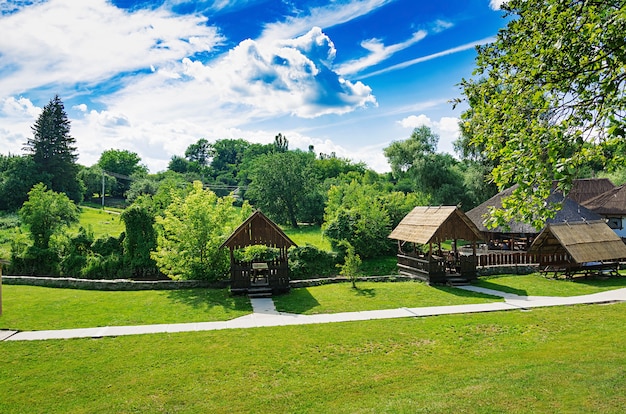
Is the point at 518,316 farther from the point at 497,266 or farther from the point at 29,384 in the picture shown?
the point at 29,384

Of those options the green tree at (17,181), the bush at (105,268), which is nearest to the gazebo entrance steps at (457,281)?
the bush at (105,268)

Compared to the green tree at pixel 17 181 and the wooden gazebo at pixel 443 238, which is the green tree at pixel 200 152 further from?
the wooden gazebo at pixel 443 238

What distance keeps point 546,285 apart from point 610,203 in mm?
23663

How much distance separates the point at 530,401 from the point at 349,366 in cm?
376

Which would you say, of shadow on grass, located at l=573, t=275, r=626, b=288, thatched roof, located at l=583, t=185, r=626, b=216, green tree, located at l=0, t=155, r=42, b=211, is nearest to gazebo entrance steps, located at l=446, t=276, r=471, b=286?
shadow on grass, located at l=573, t=275, r=626, b=288

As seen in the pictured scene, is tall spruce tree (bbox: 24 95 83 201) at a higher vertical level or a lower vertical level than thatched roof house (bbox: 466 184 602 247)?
higher

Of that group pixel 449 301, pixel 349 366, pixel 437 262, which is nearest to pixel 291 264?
pixel 437 262

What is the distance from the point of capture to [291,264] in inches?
1017

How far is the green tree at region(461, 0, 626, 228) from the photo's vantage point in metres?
6.40

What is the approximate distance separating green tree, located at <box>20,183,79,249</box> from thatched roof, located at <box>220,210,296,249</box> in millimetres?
14717

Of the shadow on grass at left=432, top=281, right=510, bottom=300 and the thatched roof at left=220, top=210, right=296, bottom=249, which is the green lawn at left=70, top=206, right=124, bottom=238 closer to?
the thatched roof at left=220, top=210, right=296, bottom=249

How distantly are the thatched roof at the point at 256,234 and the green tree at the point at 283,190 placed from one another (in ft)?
105

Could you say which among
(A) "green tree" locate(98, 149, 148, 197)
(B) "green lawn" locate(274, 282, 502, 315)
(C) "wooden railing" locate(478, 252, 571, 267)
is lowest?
(B) "green lawn" locate(274, 282, 502, 315)

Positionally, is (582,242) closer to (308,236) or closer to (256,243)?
(256,243)
